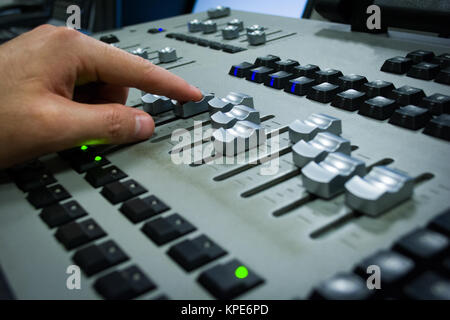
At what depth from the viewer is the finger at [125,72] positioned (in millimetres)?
731

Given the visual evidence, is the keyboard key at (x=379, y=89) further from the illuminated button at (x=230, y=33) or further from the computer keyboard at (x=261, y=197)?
the illuminated button at (x=230, y=33)

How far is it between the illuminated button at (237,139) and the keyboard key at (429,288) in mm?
303

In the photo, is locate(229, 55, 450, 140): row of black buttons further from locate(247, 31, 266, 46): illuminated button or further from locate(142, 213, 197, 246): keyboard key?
locate(142, 213, 197, 246): keyboard key

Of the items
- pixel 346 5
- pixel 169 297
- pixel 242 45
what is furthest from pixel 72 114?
pixel 346 5

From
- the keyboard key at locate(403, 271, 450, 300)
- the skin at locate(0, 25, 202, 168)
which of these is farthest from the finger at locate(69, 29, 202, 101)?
the keyboard key at locate(403, 271, 450, 300)

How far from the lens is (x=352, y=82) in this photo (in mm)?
735

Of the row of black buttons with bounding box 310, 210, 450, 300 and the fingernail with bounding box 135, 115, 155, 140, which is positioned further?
the fingernail with bounding box 135, 115, 155, 140

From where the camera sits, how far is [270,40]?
3.60ft

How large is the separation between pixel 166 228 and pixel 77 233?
0.09 metres

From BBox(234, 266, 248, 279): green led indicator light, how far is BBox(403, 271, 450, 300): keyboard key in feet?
0.43

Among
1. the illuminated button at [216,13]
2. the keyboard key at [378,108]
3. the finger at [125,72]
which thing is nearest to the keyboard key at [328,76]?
the keyboard key at [378,108]

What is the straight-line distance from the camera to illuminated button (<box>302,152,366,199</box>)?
1.61 feet

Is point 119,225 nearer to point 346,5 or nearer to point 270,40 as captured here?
point 270,40
